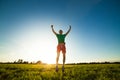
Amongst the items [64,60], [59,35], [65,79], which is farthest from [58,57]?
[65,79]

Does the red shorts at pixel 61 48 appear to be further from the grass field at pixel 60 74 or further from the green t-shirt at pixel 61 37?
the grass field at pixel 60 74

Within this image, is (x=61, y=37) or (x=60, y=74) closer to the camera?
(x=60, y=74)

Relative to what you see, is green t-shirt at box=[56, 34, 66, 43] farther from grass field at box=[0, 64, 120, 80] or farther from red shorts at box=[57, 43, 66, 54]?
grass field at box=[0, 64, 120, 80]

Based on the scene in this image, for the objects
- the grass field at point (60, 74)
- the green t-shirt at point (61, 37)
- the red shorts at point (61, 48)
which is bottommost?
the grass field at point (60, 74)

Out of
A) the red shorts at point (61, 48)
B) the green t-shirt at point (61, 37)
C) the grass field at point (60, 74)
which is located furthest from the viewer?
the green t-shirt at point (61, 37)

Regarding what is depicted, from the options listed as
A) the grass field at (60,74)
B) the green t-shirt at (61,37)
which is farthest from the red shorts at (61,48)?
the grass field at (60,74)

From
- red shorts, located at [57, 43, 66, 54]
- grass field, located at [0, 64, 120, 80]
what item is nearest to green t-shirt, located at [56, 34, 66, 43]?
red shorts, located at [57, 43, 66, 54]

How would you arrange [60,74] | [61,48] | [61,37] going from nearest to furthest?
[60,74]
[61,48]
[61,37]

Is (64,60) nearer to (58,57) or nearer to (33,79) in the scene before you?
(58,57)

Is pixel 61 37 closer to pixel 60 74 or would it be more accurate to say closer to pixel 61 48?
pixel 61 48

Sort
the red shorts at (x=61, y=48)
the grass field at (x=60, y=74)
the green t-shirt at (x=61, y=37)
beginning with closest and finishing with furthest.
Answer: the grass field at (x=60, y=74) < the red shorts at (x=61, y=48) < the green t-shirt at (x=61, y=37)

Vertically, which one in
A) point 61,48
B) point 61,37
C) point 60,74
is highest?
point 61,37

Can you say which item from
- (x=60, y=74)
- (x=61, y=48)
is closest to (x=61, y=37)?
(x=61, y=48)

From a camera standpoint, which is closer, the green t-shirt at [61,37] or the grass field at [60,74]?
the grass field at [60,74]
